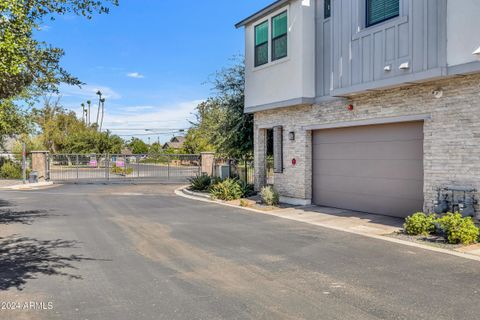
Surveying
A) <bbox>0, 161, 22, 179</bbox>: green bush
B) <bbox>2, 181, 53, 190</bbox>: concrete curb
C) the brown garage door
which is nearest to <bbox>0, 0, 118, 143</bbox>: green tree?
the brown garage door

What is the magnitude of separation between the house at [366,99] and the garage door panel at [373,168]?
3 cm

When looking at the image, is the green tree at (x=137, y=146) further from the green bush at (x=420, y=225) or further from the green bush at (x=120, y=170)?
the green bush at (x=420, y=225)

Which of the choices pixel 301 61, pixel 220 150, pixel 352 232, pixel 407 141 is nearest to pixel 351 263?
pixel 352 232

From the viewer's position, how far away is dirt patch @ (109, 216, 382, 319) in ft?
16.8

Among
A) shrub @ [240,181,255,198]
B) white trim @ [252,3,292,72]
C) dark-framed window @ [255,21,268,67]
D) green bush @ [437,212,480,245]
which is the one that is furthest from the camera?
shrub @ [240,181,255,198]

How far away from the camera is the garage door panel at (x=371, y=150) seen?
35.9 ft

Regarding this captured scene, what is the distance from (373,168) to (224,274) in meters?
7.03

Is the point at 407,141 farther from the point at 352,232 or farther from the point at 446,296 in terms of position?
the point at 446,296

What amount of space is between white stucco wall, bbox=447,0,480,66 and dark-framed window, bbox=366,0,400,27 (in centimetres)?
166

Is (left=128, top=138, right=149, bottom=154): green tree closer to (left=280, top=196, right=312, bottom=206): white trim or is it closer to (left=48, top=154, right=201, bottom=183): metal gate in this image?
(left=48, top=154, right=201, bottom=183): metal gate

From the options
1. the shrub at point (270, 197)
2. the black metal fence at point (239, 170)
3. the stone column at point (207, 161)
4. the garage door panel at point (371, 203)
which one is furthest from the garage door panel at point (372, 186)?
the stone column at point (207, 161)

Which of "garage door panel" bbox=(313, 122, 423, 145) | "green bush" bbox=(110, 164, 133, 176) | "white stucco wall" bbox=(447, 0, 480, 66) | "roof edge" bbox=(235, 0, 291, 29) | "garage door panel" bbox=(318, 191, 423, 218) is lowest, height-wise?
"garage door panel" bbox=(318, 191, 423, 218)

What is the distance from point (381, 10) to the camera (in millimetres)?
11062

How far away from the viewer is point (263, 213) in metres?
13.4
